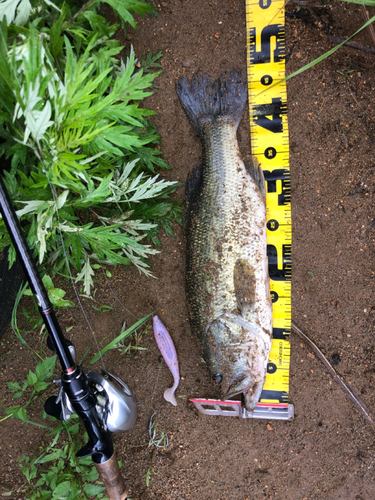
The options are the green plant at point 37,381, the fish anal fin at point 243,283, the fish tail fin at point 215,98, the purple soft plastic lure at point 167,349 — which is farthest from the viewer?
the purple soft plastic lure at point 167,349

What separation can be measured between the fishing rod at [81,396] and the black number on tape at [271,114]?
210 centimetres

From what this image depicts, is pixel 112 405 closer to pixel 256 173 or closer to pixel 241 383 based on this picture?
pixel 241 383

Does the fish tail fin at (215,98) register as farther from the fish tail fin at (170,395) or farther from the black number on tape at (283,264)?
the fish tail fin at (170,395)

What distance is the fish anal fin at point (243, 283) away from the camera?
255 cm

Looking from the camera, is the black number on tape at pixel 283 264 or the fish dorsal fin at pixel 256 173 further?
the black number on tape at pixel 283 264

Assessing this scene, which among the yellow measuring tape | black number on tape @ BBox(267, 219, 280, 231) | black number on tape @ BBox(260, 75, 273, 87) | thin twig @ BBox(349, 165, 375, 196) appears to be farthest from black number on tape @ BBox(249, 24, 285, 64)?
black number on tape @ BBox(267, 219, 280, 231)

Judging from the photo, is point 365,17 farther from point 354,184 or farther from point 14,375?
point 14,375

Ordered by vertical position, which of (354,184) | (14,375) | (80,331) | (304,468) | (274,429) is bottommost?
(304,468)

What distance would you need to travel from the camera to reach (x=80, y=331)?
3100 mm

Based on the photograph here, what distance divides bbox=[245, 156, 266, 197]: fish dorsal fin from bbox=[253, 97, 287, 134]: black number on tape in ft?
1.21

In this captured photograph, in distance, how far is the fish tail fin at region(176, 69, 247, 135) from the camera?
2.76 meters

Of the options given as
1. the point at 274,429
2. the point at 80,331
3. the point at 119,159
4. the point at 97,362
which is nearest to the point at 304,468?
the point at 274,429

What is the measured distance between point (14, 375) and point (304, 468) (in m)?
2.87

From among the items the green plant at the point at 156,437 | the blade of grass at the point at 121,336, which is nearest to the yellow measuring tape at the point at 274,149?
the green plant at the point at 156,437
